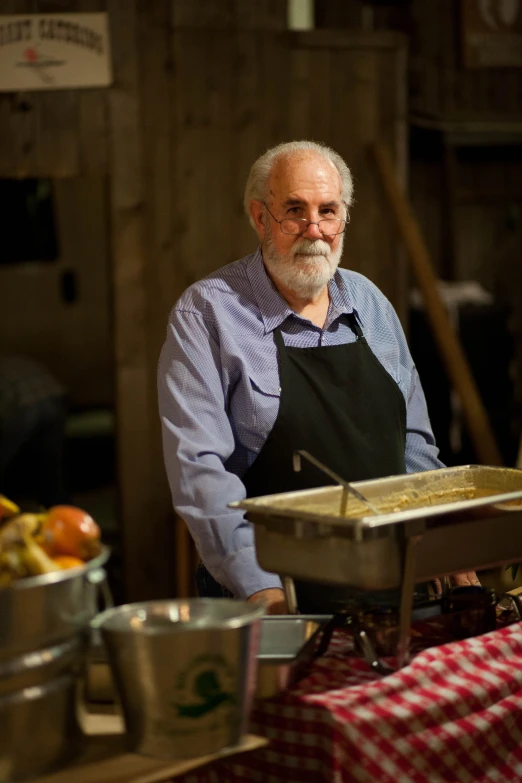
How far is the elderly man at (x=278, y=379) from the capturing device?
256 cm

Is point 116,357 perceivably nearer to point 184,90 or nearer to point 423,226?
point 184,90

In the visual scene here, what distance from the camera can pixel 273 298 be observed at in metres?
2.89

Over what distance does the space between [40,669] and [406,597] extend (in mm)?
748

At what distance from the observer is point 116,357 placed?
5.82m

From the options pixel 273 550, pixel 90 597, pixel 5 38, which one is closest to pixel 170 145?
pixel 5 38

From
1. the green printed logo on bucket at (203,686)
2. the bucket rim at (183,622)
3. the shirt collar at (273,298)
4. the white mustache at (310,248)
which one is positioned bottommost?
the green printed logo on bucket at (203,686)

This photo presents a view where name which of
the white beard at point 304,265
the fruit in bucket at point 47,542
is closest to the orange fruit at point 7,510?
the fruit in bucket at point 47,542

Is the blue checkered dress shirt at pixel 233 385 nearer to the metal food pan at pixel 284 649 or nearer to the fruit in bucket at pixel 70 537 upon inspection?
Answer: the metal food pan at pixel 284 649

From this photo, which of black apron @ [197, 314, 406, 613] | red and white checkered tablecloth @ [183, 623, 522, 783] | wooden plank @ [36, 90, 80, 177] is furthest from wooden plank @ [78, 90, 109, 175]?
red and white checkered tablecloth @ [183, 623, 522, 783]

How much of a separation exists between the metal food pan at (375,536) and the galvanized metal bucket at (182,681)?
338 mm

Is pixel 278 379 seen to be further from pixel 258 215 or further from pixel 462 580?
pixel 462 580

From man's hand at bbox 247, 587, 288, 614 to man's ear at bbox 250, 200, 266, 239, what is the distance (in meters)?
1.02

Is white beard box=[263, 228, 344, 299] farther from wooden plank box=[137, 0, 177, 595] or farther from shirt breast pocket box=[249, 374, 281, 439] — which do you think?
wooden plank box=[137, 0, 177, 595]

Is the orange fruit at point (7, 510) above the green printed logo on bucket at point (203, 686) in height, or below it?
above
